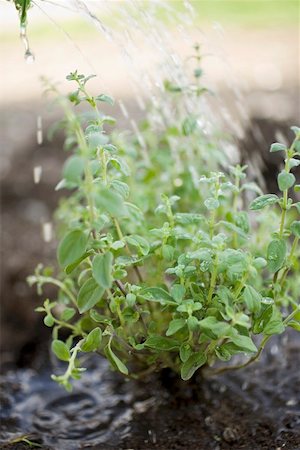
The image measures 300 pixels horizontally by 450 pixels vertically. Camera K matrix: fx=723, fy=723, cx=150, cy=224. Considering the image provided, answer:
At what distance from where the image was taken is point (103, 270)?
3.29 ft

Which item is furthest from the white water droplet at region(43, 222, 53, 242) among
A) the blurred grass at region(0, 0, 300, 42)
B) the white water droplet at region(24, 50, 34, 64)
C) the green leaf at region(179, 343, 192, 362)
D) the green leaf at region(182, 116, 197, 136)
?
the blurred grass at region(0, 0, 300, 42)

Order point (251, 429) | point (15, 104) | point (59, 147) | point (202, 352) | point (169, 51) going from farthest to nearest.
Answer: point (15, 104) < point (59, 147) < point (169, 51) < point (251, 429) < point (202, 352)

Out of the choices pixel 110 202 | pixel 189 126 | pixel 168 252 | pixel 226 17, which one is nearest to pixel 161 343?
pixel 168 252

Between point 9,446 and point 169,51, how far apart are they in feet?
2.85

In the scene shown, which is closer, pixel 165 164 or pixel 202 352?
pixel 202 352

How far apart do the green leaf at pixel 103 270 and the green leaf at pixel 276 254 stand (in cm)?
29

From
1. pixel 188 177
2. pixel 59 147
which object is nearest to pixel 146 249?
pixel 188 177

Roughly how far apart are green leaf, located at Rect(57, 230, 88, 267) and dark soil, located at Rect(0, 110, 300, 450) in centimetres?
55

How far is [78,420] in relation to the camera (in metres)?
1.58

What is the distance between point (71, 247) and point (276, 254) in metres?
0.35

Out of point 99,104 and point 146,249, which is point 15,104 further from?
point 146,249

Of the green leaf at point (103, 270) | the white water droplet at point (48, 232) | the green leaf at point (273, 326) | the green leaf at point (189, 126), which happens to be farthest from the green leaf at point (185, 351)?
the white water droplet at point (48, 232)

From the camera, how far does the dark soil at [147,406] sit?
1.41 metres

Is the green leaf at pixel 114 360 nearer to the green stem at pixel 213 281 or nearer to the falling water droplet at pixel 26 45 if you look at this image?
the green stem at pixel 213 281
